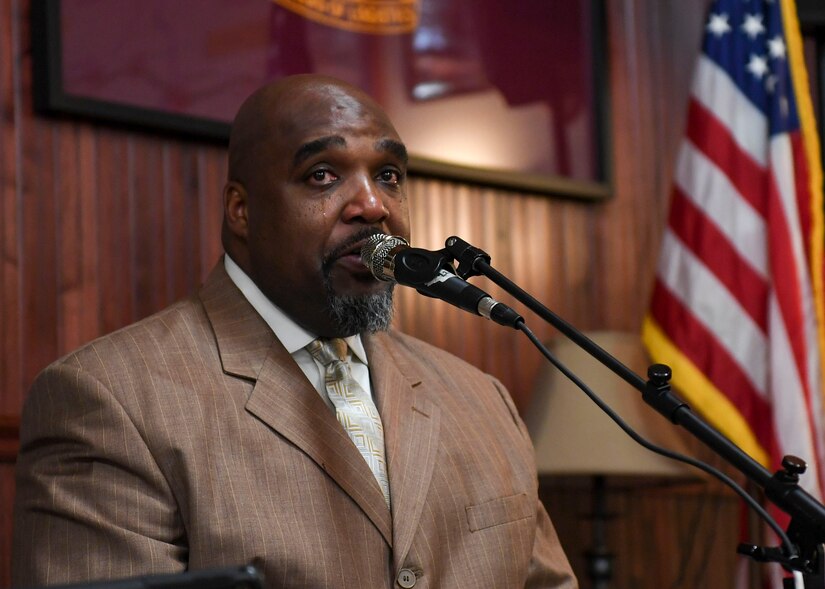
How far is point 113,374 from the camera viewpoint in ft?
6.62

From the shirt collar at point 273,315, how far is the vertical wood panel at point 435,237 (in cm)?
66

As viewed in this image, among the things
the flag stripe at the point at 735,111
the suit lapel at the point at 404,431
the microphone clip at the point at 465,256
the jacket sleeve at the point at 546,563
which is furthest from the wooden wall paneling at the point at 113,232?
the flag stripe at the point at 735,111

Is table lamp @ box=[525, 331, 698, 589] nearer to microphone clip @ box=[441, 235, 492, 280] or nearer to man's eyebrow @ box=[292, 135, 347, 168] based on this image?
man's eyebrow @ box=[292, 135, 347, 168]

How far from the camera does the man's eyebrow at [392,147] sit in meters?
2.22

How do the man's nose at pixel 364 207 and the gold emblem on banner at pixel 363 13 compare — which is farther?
the gold emblem on banner at pixel 363 13

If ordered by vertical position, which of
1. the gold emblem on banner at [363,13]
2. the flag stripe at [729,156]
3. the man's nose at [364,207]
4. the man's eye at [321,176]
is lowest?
the man's nose at [364,207]

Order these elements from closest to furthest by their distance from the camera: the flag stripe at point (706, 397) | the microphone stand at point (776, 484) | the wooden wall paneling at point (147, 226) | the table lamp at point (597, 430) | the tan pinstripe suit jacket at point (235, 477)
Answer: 1. the microphone stand at point (776, 484)
2. the tan pinstripe suit jacket at point (235, 477)
3. the wooden wall paneling at point (147, 226)
4. the table lamp at point (597, 430)
5. the flag stripe at point (706, 397)

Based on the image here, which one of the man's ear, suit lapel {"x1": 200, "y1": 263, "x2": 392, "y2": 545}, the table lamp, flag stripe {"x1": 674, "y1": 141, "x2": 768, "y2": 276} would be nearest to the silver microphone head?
suit lapel {"x1": 200, "y1": 263, "x2": 392, "y2": 545}

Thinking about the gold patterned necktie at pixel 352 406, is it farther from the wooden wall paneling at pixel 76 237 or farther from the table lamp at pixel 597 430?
the table lamp at pixel 597 430

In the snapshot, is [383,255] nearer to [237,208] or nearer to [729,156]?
[237,208]

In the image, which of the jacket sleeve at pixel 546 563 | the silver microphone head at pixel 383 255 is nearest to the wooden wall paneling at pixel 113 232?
the jacket sleeve at pixel 546 563

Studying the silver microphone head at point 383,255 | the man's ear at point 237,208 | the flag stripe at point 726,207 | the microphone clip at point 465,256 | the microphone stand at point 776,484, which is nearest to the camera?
the microphone stand at point 776,484

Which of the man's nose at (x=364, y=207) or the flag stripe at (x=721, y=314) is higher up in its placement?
the man's nose at (x=364, y=207)

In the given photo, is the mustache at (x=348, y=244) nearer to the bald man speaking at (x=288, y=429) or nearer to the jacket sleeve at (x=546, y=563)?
the bald man speaking at (x=288, y=429)
